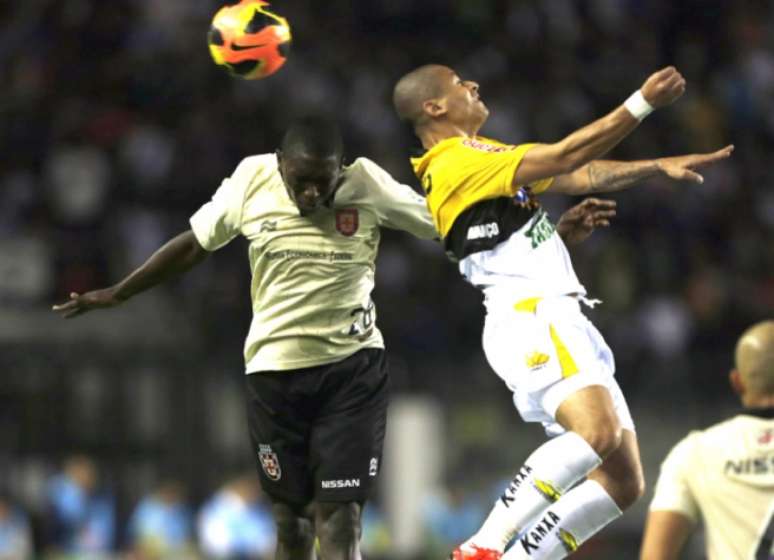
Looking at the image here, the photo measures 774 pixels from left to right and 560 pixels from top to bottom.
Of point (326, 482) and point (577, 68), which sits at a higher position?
point (577, 68)

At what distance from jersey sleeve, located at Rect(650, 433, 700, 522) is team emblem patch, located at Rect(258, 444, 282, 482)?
2129 millimetres

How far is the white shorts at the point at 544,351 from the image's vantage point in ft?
24.7

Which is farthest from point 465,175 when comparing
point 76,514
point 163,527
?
point 76,514

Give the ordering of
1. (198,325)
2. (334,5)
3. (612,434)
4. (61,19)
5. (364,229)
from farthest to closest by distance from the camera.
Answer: (334,5)
(61,19)
(198,325)
(364,229)
(612,434)

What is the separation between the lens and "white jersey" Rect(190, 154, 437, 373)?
7797 mm

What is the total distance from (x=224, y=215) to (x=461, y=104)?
1210 mm

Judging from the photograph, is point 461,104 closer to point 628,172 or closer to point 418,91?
point 418,91

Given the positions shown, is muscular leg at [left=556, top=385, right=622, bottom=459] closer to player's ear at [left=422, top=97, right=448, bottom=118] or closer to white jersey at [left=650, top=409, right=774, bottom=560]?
white jersey at [left=650, top=409, right=774, bottom=560]

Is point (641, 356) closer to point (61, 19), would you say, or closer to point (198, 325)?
point (198, 325)

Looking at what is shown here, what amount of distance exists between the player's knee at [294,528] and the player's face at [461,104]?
1.96 meters

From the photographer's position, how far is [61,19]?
18.7 m

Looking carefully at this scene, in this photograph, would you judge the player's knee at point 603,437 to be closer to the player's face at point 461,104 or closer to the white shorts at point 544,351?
the white shorts at point 544,351

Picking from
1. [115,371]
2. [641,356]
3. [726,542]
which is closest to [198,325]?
[115,371]

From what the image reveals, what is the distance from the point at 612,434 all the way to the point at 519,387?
52 cm
